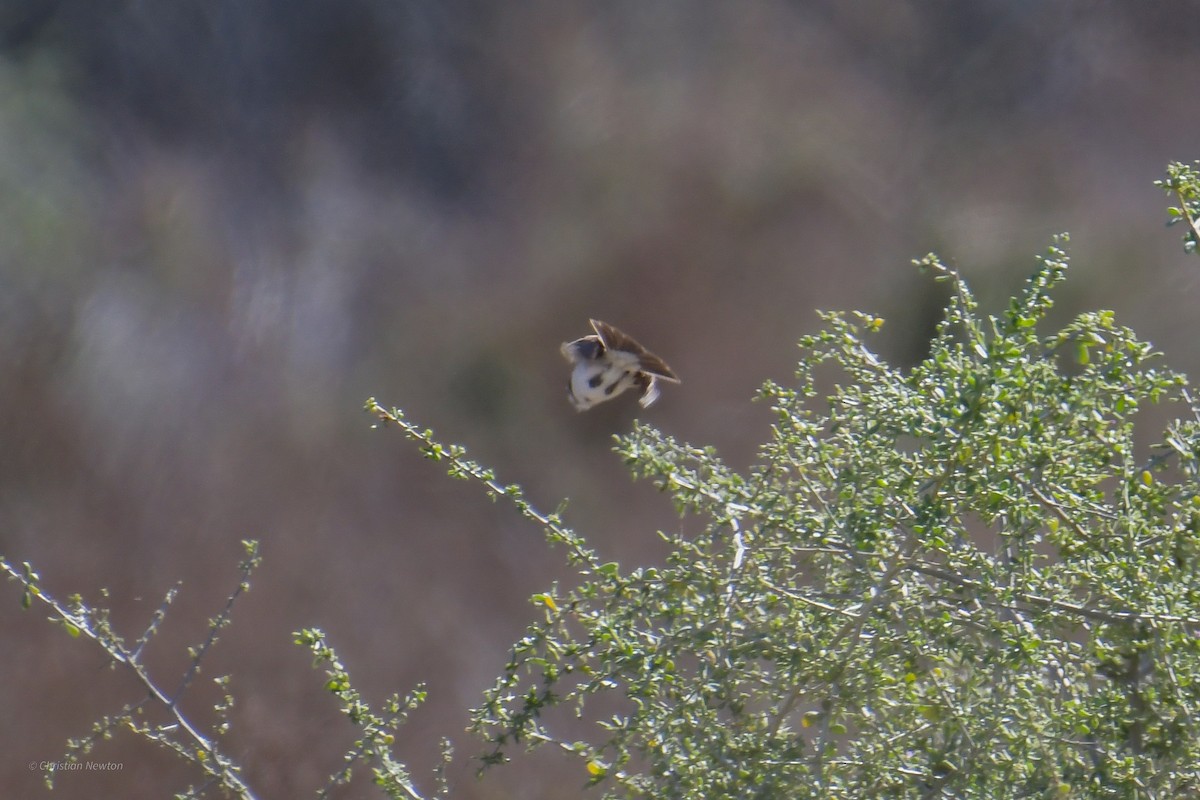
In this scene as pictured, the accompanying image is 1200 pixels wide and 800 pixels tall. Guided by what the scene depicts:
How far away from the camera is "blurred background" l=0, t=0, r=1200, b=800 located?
2133 millimetres

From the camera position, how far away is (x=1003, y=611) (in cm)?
120

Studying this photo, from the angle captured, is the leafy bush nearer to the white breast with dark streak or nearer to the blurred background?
the white breast with dark streak


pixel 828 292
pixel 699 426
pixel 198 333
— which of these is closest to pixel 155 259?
pixel 198 333

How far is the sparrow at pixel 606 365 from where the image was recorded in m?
1.74

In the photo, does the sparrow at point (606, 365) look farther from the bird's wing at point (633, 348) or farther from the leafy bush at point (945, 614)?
the leafy bush at point (945, 614)

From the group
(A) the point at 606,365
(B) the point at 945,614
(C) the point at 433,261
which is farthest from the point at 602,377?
(B) the point at 945,614

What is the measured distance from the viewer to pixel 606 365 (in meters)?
1.80

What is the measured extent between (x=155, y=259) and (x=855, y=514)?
1518 millimetres

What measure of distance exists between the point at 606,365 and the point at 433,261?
63 centimetres

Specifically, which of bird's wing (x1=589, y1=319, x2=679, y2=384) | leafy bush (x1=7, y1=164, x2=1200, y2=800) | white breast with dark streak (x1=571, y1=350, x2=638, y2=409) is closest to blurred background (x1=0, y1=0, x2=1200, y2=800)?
white breast with dark streak (x1=571, y1=350, x2=638, y2=409)

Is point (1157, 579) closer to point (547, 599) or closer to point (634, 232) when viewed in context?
point (547, 599)

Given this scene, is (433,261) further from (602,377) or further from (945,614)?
(945,614)

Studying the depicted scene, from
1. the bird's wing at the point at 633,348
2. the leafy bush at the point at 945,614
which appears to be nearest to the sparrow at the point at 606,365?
the bird's wing at the point at 633,348

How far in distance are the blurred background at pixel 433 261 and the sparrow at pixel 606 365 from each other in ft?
1.32
